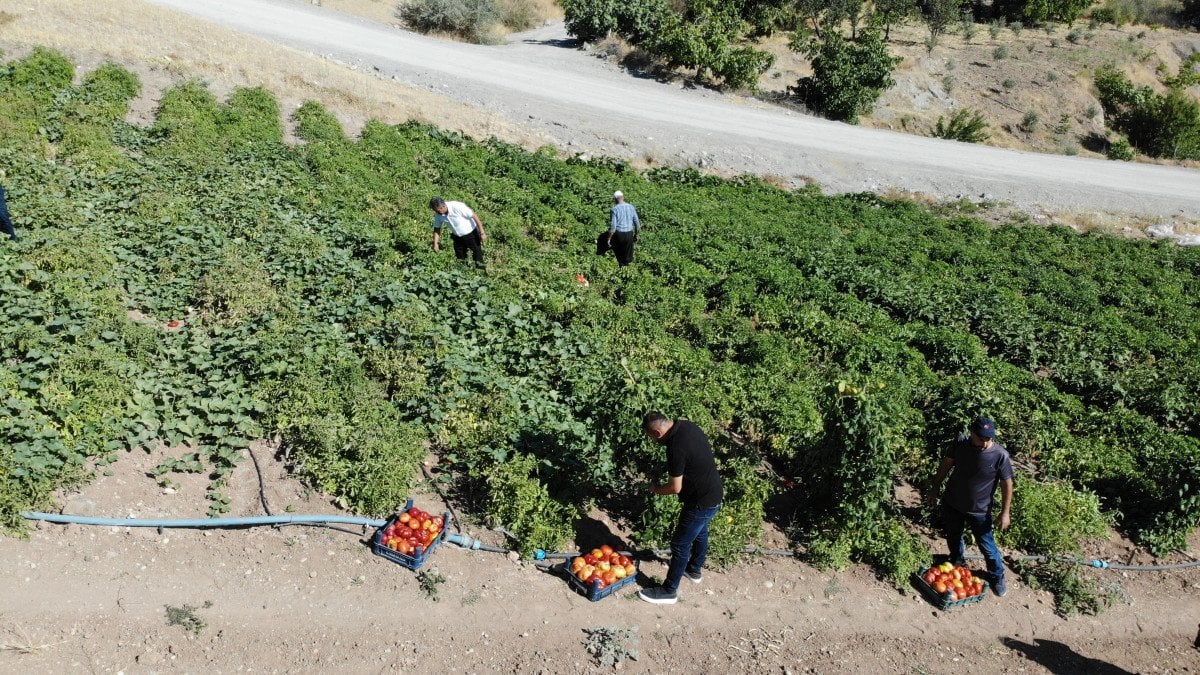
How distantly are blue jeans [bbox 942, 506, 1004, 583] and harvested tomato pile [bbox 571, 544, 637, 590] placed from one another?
3.18m

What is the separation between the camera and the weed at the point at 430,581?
6621mm

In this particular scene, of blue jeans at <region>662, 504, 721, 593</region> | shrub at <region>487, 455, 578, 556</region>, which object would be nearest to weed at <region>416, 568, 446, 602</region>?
shrub at <region>487, 455, 578, 556</region>

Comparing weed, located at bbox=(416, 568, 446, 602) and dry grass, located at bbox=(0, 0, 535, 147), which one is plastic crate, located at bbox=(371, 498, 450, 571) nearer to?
weed, located at bbox=(416, 568, 446, 602)

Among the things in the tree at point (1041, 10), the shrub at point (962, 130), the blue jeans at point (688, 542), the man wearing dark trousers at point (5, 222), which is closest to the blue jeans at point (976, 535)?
the blue jeans at point (688, 542)

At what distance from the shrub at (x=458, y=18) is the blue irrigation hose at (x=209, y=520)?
33.0 metres

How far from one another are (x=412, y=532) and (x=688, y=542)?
2488 mm

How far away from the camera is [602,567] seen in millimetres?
6836

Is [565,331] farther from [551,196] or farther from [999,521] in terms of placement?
[551,196]

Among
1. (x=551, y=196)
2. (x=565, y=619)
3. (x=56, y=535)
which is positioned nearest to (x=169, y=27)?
(x=551, y=196)

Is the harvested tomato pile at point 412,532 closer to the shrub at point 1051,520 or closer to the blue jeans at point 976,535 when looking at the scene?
the blue jeans at point 976,535

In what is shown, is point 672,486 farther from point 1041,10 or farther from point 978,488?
point 1041,10

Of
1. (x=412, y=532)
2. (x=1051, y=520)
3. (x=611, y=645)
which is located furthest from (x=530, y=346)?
(x=1051, y=520)

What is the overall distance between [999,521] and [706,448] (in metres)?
3.25

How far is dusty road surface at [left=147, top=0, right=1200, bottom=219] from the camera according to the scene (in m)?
25.6
